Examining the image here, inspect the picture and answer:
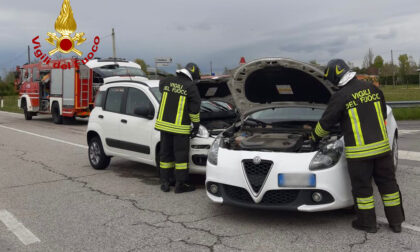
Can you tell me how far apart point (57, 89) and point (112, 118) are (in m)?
12.4

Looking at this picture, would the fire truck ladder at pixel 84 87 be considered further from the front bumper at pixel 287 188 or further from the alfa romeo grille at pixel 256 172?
the alfa romeo grille at pixel 256 172

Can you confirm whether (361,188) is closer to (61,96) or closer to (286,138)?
(286,138)

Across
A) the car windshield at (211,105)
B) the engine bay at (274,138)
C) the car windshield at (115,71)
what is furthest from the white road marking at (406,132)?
the car windshield at (115,71)

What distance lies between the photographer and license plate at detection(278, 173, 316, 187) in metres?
4.30

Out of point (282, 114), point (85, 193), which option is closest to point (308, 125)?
point (282, 114)

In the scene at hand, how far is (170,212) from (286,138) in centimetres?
167

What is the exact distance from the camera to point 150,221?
15.9ft

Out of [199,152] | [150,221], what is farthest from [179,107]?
[150,221]

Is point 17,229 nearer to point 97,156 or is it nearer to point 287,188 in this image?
point 287,188

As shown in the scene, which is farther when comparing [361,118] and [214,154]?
[214,154]

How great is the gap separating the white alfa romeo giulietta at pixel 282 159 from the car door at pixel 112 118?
96.1 inches

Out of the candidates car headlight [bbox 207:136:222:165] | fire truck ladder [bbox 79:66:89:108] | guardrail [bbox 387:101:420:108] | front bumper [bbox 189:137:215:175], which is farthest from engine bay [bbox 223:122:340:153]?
fire truck ladder [bbox 79:66:89:108]

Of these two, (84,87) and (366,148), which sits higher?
(84,87)

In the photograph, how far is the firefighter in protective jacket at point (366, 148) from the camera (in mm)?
4242
